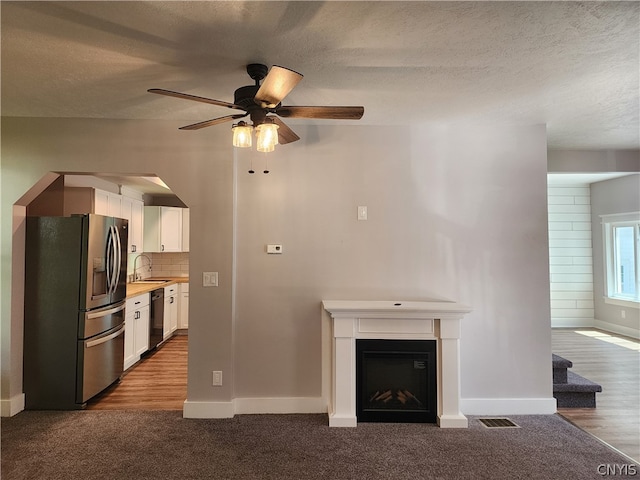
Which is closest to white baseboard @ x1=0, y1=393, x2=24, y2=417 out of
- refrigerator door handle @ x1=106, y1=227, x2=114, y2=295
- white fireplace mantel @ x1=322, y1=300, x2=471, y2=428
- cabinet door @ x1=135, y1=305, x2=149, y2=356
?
refrigerator door handle @ x1=106, y1=227, x2=114, y2=295

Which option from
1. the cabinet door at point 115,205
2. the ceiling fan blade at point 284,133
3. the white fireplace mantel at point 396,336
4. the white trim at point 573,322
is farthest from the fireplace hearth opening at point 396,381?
the white trim at point 573,322

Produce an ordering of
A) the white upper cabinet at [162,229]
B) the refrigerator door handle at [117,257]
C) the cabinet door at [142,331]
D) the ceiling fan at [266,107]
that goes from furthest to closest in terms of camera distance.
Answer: the white upper cabinet at [162,229], the cabinet door at [142,331], the refrigerator door handle at [117,257], the ceiling fan at [266,107]

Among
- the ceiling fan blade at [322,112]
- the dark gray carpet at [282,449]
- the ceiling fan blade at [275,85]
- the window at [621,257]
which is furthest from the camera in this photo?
the window at [621,257]

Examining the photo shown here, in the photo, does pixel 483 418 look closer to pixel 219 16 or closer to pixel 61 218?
pixel 219 16

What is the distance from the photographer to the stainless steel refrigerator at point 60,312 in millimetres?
3137

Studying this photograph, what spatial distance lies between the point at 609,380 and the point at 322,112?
14.5ft

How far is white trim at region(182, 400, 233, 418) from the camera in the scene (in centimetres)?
303

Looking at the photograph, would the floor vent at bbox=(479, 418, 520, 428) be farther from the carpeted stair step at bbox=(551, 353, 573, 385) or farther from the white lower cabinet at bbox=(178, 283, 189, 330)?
the white lower cabinet at bbox=(178, 283, 189, 330)

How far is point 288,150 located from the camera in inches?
128

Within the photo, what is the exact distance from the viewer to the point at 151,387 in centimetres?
375

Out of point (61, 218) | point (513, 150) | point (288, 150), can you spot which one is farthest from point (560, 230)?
point (61, 218)

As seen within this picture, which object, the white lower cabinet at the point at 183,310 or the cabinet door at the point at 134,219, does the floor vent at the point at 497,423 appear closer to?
the white lower cabinet at the point at 183,310

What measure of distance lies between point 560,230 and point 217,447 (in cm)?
684

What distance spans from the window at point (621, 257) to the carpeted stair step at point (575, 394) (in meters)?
3.62
